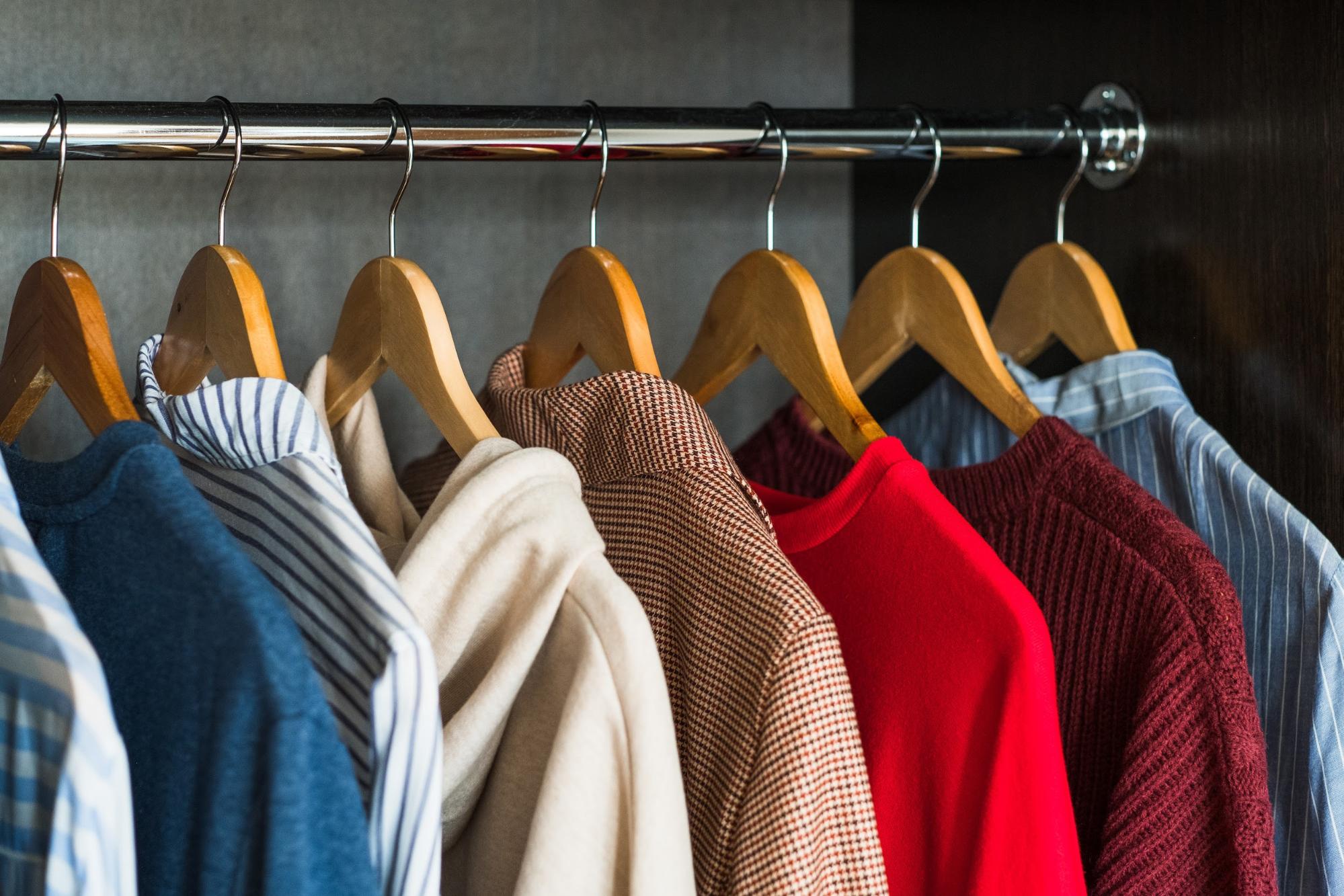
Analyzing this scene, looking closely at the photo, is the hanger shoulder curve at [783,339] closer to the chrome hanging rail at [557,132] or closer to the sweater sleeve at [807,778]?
the chrome hanging rail at [557,132]

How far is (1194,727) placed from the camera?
2.17 ft

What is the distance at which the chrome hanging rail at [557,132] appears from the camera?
27.6 inches

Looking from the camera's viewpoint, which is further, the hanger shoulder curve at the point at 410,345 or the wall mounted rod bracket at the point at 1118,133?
the wall mounted rod bracket at the point at 1118,133

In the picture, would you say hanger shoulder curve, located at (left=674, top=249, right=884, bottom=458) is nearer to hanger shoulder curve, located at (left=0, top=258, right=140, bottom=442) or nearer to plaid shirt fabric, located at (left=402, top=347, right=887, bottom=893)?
plaid shirt fabric, located at (left=402, top=347, right=887, bottom=893)

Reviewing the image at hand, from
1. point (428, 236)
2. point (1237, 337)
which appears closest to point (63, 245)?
point (428, 236)

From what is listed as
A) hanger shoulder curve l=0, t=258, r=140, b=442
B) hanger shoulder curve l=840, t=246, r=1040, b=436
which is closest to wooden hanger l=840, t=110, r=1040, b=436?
hanger shoulder curve l=840, t=246, r=1040, b=436

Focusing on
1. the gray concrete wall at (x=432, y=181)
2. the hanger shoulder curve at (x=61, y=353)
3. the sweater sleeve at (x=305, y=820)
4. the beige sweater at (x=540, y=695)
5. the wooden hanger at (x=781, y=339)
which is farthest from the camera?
the gray concrete wall at (x=432, y=181)

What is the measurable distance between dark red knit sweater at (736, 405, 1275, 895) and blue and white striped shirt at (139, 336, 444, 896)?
1.17 feet

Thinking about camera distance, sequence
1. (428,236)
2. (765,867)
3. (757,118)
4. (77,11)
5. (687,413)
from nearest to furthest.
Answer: (765,867) → (687,413) → (757,118) → (77,11) → (428,236)

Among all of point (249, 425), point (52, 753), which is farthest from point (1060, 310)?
point (52, 753)

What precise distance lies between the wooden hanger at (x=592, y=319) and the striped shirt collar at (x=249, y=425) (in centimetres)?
21

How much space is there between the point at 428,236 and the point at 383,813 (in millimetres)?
714

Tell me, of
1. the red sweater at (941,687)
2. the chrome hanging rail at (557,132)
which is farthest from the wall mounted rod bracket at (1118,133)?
the red sweater at (941,687)

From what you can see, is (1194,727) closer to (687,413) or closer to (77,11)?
(687,413)
